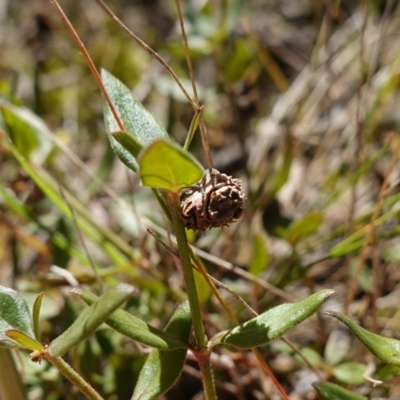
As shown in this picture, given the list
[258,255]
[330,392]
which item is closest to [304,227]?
[258,255]

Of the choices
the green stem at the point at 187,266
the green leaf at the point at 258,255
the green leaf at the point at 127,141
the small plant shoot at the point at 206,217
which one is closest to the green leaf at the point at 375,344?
the small plant shoot at the point at 206,217

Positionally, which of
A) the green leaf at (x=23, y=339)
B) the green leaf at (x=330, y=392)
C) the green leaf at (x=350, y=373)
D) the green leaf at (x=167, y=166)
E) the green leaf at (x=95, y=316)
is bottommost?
the green leaf at (x=350, y=373)

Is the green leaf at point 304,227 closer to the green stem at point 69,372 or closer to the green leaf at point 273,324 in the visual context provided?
the green leaf at point 273,324

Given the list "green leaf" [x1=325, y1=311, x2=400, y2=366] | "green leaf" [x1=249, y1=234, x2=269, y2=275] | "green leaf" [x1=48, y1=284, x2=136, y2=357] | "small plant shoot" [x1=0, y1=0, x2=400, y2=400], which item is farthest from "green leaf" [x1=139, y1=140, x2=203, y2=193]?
"green leaf" [x1=249, y1=234, x2=269, y2=275]

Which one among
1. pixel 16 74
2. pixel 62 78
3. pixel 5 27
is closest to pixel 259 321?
pixel 16 74

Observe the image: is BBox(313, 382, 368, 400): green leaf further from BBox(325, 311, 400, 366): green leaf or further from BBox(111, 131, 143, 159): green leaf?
BBox(111, 131, 143, 159): green leaf

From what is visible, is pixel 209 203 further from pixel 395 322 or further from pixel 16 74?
pixel 16 74
